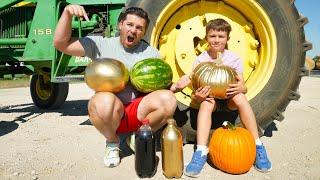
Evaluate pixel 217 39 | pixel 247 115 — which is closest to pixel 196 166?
pixel 247 115

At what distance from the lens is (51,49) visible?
6.09 meters

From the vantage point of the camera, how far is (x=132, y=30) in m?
3.42

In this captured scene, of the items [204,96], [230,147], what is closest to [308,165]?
[230,147]

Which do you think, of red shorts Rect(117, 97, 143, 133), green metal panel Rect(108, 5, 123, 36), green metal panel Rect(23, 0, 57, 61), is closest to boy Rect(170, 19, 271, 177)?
red shorts Rect(117, 97, 143, 133)

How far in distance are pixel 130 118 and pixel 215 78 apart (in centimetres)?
85

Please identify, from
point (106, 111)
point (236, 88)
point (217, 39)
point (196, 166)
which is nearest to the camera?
point (196, 166)

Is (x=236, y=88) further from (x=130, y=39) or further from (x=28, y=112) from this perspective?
(x=28, y=112)

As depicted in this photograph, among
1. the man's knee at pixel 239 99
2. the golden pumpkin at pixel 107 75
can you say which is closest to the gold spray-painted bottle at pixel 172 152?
the golden pumpkin at pixel 107 75

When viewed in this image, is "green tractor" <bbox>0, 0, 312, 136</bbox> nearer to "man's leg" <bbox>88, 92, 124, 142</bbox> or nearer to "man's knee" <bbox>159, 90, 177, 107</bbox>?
"man's knee" <bbox>159, 90, 177, 107</bbox>

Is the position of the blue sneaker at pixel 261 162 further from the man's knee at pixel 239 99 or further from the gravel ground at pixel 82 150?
the man's knee at pixel 239 99

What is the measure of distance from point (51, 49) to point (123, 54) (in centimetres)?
288

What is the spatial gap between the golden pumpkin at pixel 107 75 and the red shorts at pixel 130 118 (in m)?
0.26

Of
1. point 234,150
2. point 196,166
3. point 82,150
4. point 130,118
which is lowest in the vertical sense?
point 82,150

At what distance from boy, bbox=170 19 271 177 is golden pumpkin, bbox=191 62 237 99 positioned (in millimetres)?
44
